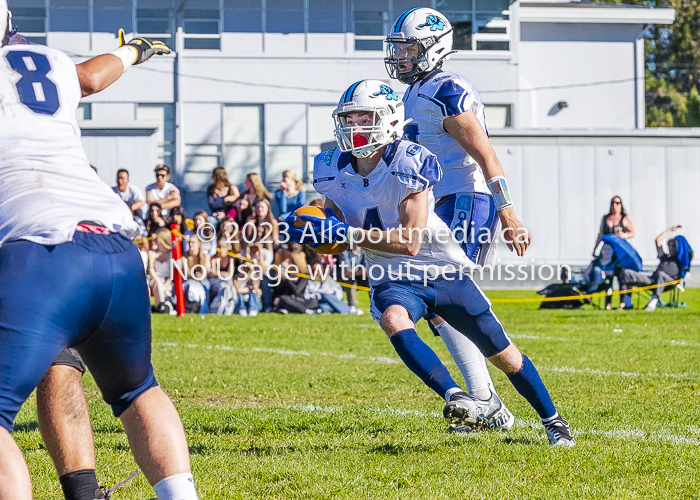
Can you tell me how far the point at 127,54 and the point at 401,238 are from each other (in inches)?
69.4

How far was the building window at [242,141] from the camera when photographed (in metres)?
25.5

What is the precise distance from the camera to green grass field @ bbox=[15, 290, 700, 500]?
158 inches

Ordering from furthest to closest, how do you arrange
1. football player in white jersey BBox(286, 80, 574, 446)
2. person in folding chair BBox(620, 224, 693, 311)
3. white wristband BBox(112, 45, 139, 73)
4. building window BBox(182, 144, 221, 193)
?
building window BBox(182, 144, 221, 193) → person in folding chair BBox(620, 224, 693, 311) → football player in white jersey BBox(286, 80, 574, 446) → white wristband BBox(112, 45, 139, 73)

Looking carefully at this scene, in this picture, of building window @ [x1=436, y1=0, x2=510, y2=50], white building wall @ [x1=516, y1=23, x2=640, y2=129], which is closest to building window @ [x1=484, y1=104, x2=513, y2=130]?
building window @ [x1=436, y1=0, x2=510, y2=50]

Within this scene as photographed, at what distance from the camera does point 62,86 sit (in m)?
2.78

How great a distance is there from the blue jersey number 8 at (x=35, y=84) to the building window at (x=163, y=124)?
23082 millimetres

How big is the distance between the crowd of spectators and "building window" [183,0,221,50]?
12.2 m

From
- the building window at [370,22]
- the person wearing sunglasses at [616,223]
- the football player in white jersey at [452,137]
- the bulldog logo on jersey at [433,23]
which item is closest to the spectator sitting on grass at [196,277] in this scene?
the person wearing sunglasses at [616,223]

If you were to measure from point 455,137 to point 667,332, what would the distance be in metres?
6.82

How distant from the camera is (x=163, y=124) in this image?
2556cm

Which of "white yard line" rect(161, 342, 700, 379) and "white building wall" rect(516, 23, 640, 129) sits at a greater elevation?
"white building wall" rect(516, 23, 640, 129)

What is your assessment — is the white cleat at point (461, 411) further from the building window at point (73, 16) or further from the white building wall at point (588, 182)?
the building window at point (73, 16)

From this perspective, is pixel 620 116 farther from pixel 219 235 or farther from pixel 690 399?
pixel 690 399

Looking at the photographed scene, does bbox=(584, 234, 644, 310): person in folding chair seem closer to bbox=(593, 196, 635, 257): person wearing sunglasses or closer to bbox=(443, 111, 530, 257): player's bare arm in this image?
bbox=(593, 196, 635, 257): person wearing sunglasses
